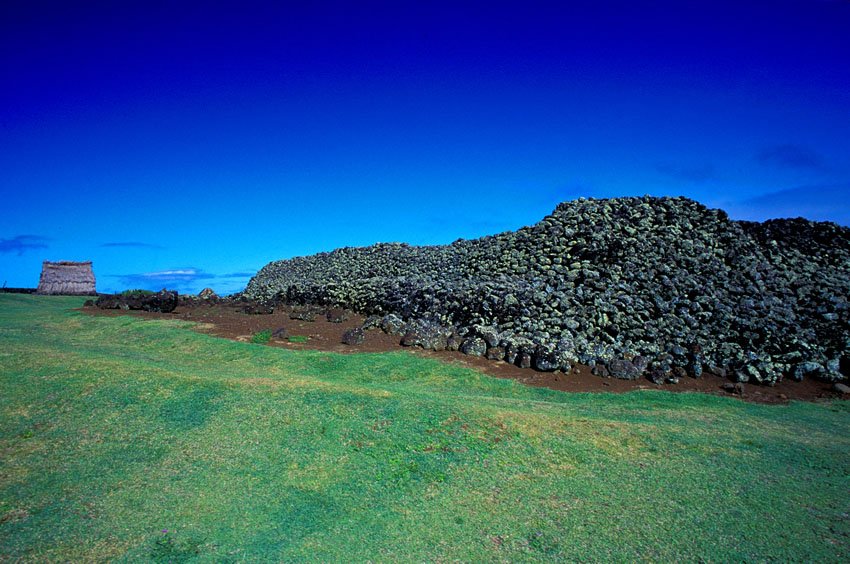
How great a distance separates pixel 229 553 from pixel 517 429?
3.85 meters

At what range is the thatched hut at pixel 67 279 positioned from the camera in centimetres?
3253

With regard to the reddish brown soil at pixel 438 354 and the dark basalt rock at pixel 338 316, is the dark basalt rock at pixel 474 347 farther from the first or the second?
the dark basalt rock at pixel 338 316

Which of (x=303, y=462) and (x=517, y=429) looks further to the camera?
(x=517, y=429)

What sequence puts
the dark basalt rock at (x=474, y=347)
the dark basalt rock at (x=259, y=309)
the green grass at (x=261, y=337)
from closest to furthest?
the dark basalt rock at (x=474, y=347) → the green grass at (x=261, y=337) → the dark basalt rock at (x=259, y=309)

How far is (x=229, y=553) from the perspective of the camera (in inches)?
166

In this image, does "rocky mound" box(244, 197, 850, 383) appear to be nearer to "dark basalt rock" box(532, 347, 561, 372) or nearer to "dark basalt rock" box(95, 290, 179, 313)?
"dark basalt rock" box(532, 347, 561, 372)

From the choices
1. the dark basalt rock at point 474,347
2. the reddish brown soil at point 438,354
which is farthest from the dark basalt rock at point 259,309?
the dark basalt rock at point 474,347

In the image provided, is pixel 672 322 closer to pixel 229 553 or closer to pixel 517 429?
pixel 517 429

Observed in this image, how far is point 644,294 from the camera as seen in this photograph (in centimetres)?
1352

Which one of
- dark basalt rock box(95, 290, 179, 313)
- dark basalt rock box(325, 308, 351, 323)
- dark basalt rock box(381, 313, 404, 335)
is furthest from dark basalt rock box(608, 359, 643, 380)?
dark basalt rock box(95, 290, 179, 313)

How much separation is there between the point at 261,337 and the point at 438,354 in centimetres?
523

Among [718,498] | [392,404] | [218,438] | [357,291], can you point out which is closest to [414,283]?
[357,291]

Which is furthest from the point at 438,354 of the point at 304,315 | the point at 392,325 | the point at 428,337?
the point at 304,315

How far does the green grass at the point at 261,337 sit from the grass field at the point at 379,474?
214 inches
